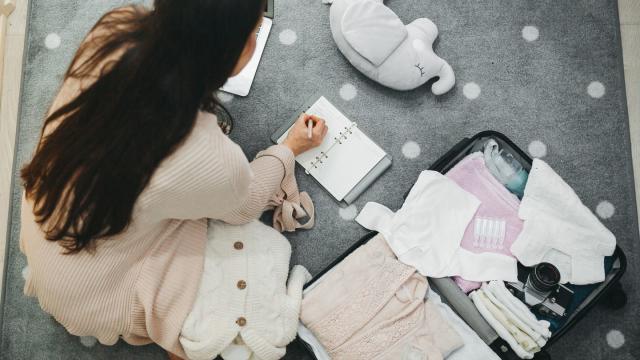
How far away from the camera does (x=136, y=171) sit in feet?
2.25

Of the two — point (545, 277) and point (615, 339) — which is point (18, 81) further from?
point (615, 339)

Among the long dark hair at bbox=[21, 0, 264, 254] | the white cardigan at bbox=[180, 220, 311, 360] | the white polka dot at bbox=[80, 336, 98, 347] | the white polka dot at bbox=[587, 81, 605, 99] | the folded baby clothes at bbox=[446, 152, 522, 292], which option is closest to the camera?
the long dark hair at bbox=[21, 0, 264, 254]

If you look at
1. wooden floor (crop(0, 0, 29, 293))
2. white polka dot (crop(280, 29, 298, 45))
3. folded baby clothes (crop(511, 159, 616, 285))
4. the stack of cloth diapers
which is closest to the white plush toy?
white polka dot (crop(280, 29, 298, 45))

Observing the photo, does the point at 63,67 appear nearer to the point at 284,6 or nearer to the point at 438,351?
the point at 284,6

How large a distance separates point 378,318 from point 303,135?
0.42 metres

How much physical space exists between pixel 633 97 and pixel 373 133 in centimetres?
67

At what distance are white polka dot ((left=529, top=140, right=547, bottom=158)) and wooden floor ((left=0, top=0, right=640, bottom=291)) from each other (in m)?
0.23

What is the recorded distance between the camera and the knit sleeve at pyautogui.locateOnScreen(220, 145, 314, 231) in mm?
951

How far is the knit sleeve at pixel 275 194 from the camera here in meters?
0.95

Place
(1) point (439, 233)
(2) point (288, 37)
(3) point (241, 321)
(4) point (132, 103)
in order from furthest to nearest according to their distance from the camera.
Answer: (2) point (288, 37), (1) point (439, 233), (3) point (241, 321), (4) point (132, 103)

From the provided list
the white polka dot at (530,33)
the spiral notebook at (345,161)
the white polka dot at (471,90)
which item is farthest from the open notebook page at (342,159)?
the white polka dot at (530,33)

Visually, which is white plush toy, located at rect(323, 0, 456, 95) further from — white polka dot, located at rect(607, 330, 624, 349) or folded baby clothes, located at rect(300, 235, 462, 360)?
white polka dot, located at rect(607, 330, 624, 349)

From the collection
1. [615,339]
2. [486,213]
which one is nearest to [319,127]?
[486,213]

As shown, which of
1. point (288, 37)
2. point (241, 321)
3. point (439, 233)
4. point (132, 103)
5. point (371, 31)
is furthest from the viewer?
point (288, 37)
